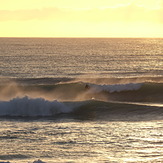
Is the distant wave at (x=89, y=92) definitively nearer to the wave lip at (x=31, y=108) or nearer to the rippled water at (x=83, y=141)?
the wave lip at (x=31, y=108)

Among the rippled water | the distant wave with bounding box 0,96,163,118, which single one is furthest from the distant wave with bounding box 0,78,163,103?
the rippled water

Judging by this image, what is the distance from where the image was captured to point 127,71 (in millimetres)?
62281

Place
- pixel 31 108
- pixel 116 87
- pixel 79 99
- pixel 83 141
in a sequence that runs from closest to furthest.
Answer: pixel 83 141, pixel 31 108, pixel 79 99, pixel 116 87

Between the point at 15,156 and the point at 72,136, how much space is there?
4.02 meters

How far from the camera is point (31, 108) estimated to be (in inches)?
1185

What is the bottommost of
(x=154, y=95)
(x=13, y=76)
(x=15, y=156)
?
(x=15, y=156)

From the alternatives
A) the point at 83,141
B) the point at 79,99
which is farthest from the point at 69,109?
the point at 83,141

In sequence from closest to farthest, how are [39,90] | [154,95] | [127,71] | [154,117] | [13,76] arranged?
[154,117], [154,95], [39,90], [13,76], [127,71]

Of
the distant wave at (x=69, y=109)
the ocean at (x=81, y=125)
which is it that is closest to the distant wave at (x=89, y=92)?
the ocean at (x=81, y=125)

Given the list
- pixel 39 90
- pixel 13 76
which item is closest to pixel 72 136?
pixel 39 90

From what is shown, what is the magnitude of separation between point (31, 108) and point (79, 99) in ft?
26.2

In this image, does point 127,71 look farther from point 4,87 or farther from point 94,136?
point 94,136

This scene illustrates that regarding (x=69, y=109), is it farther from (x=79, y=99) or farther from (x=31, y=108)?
(x=79, y=99)

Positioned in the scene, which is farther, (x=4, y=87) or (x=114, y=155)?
(x=4, y=87)
